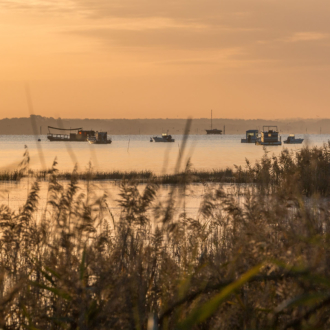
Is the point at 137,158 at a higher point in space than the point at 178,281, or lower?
lower

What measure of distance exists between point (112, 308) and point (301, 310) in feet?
3.28

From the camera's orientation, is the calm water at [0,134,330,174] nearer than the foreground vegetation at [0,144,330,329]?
No

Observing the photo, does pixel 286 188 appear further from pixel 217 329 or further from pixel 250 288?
pixel 217 329

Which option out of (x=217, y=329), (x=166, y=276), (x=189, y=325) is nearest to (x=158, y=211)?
(x=166, y=276)

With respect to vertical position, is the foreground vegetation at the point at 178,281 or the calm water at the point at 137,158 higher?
the foreground vegetation at the point at 178,281

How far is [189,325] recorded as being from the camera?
4.75ft

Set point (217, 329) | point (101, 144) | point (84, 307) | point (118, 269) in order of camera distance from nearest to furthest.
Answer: point (84, 307) < point (217, 329) < point (118, 269) < point (101, 144)

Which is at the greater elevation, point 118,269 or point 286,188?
point 286,188

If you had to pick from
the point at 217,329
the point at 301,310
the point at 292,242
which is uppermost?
the point at 292,242

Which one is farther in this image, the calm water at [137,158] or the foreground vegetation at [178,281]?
the calm water at [137,158]

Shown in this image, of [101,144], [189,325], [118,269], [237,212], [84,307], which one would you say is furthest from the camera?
[101,144]

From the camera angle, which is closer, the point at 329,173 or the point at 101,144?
the point at 329,173

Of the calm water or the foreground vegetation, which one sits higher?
Result: the foreground vegetation

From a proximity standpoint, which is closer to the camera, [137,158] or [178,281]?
[178,281]
